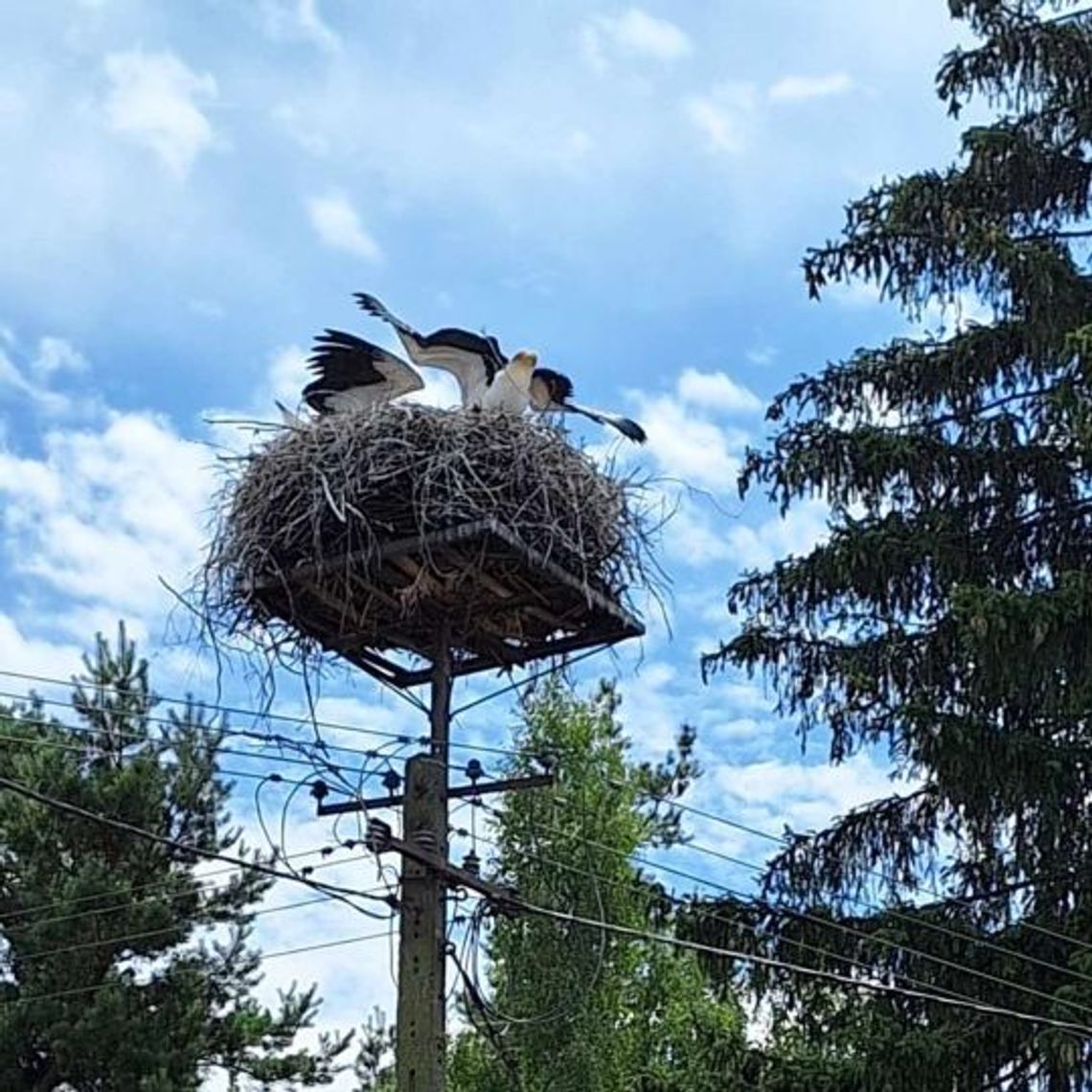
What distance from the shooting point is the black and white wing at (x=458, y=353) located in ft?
22.8

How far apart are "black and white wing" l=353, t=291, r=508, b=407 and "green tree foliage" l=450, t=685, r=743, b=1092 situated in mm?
5742

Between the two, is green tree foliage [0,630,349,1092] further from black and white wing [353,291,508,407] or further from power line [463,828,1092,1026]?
black and white wing [353,291,508,407]

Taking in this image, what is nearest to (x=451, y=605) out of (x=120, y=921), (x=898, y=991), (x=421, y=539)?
(x=421, y=539)

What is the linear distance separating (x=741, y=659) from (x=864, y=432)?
1.41 meters

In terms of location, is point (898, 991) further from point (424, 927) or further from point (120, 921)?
point (120, 921)

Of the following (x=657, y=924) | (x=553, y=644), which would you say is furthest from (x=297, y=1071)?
(x=553, y=644)

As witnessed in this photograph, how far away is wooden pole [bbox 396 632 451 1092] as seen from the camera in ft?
17.4

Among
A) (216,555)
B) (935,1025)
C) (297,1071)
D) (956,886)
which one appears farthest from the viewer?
(297,1071)

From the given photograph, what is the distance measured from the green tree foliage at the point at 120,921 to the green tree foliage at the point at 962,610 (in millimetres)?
4481

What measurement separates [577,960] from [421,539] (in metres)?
8.31

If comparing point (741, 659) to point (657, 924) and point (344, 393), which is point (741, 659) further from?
point (344, 393)

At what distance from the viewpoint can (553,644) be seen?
6715 millimetres

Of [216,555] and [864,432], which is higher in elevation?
[864,432]

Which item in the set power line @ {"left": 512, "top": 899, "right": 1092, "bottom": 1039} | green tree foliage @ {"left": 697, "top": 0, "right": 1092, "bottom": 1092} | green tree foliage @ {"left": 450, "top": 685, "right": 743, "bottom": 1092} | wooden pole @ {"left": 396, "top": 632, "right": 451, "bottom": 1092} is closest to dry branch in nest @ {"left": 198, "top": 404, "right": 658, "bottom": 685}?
wooden pole @ {"left": 396, "top": 632, "right": 451, "bottom": 1092}
